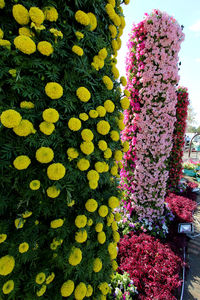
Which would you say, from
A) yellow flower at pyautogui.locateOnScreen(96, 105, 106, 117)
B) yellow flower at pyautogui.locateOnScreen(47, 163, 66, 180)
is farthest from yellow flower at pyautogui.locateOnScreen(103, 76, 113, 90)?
yellow flower at pyautogui.locateOnScreen(47, 163, 66, 180)

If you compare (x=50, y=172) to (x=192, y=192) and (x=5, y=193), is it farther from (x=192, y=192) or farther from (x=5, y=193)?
(x=192, y=192)

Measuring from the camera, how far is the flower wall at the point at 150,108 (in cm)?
340

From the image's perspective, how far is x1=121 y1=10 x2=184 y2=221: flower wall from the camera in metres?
3.40

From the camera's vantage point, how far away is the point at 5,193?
0.97 metres

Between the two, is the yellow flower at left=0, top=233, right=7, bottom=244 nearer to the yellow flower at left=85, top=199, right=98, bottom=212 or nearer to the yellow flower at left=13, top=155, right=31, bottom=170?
the yellow flower at left=13, top=155, right=31, bottom=170

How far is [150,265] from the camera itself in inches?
110

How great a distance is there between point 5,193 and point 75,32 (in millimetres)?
1227

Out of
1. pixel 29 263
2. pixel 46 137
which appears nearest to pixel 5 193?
pixel 46 137

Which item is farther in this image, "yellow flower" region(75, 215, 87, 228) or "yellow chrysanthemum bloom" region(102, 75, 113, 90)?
"yellow chrysanthemum bloom" region(102, 75, 113, 90)

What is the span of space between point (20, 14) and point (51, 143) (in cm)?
79

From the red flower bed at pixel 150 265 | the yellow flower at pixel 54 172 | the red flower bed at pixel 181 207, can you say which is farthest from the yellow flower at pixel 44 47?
the red flower bed at pixel 181 207

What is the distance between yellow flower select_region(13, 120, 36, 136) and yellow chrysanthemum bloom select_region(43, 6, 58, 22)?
0.71 meters

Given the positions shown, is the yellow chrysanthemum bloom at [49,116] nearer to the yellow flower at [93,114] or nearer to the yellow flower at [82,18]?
the yellow flower at [93,114]

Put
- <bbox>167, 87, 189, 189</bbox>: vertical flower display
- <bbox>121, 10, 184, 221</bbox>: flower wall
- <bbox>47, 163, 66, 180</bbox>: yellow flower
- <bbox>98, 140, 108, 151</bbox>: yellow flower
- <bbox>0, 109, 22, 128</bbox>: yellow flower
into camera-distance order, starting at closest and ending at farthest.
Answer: <bbox>0, 109, 22, 128</bbox>: yellow flower, <bbox>47, 163, 66, 180</bbox>: yellow flower, <bbox>98, 140, 108, 151</bbox>: yellow flower, <bbox>121, 10, 184, 221</bbox>: flower wall, <bbox>167, 87, 189, 189</bbox>: vertical flower display
